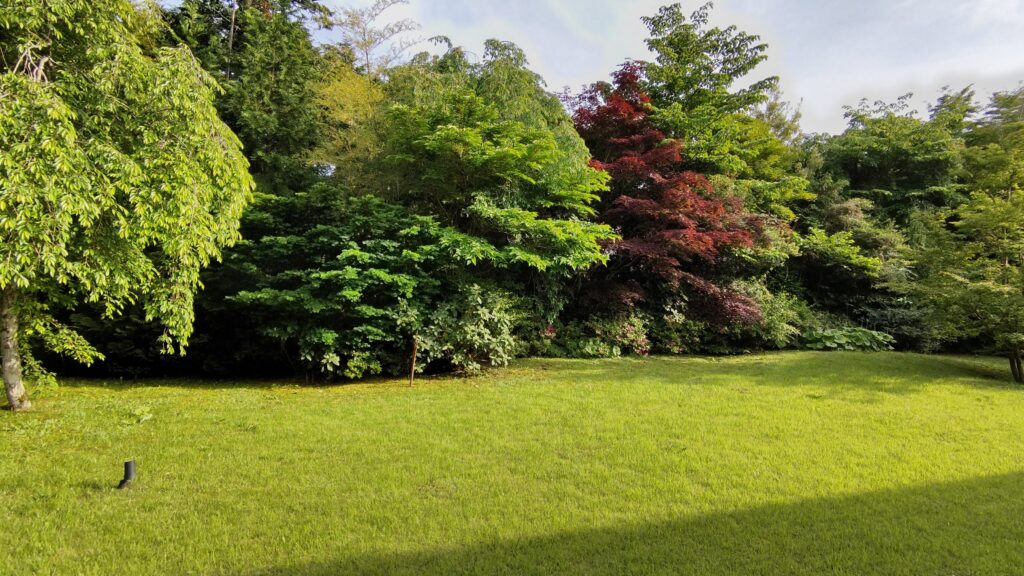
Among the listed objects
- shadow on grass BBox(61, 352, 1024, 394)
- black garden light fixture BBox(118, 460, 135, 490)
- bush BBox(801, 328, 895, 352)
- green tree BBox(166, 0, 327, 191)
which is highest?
green tree BBox(166, 0, 327, 191)

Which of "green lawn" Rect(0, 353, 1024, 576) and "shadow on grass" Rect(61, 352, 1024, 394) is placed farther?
"shadow on grass" Rect(61, 352, 1024, 394)

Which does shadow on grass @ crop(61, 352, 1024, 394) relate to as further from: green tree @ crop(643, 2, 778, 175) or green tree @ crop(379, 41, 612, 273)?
green tree @ crop(643, 2, 778, 175)

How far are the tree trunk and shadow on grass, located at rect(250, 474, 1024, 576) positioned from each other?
16.4 ft

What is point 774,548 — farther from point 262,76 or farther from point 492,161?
point 262,76

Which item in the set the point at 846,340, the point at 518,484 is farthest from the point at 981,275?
the point at 518,484

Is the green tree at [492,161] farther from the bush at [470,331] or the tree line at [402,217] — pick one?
the bush at [470,331]

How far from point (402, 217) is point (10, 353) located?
15.4 feet

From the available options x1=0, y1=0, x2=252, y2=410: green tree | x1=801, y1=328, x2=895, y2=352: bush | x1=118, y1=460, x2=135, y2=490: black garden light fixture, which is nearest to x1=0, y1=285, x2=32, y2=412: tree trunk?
x1=0, y1=0, x2=252, y2=410: green tree

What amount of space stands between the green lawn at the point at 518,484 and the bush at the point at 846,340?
5.51 metres

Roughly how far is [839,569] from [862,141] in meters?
19.2

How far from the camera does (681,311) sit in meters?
10.9

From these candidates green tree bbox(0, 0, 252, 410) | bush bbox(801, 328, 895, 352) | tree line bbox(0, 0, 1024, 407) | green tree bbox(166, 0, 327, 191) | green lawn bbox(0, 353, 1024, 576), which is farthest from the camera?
bush bbox(801, 328, 895, 352)

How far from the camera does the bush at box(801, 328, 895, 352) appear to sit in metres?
11.4

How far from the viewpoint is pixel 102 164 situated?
388cm
